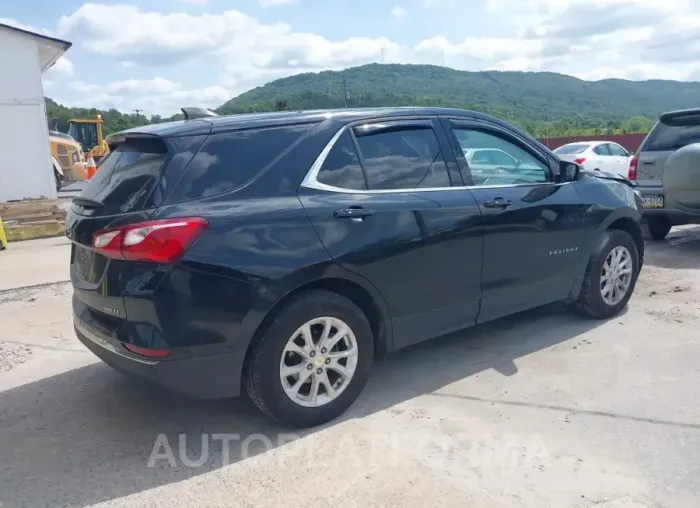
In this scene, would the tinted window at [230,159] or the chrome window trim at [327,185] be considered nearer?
the tinted window at [230,159]

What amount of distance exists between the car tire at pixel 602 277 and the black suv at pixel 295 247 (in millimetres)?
728

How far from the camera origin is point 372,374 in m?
4.46

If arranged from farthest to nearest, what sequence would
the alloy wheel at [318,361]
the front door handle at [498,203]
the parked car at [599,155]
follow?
1. the parked car at [599,155]
2. the front door handle at [498,203]
3. the alloy wheel at [318,361]

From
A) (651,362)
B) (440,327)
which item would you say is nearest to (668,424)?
(651,362)

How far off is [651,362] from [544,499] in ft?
6.50

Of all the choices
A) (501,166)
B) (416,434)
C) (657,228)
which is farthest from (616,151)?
(416,434)

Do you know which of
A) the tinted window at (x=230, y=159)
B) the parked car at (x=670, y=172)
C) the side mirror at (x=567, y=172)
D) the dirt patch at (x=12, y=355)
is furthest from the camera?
the parked car at (x=670, y=172)

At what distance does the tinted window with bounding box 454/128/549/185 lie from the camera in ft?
14.8

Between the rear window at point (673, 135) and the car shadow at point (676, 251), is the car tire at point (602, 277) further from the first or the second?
the rear window at point (673, 135)

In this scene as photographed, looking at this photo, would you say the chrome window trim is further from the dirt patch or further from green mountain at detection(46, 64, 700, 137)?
green mountain at detection(46, 64, 700, 137)

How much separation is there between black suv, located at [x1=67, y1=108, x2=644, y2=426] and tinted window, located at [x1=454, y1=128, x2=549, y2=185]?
22 mm

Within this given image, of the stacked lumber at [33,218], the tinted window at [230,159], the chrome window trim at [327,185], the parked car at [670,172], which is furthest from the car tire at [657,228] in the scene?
the stacked lumber at [33,218]

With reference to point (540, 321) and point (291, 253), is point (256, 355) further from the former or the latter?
point (540, 321)

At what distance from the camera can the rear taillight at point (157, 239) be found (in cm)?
316
